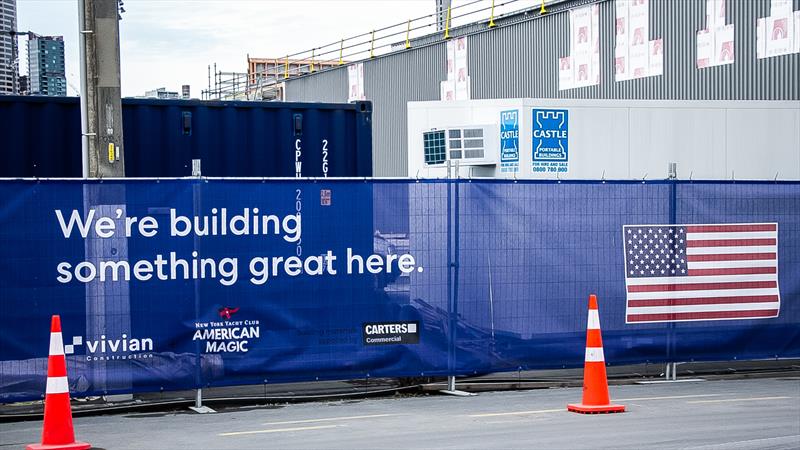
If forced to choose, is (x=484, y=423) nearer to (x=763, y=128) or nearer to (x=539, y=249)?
(x=539, y=249)

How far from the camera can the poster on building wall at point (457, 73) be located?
3519 centimetres

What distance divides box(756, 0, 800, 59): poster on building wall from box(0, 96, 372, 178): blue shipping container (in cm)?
953

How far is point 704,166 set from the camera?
19.3m

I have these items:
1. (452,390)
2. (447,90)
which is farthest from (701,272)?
(447,90)

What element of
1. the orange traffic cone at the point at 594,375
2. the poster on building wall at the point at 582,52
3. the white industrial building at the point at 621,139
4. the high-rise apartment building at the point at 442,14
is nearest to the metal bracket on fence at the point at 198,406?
the orange traffic cone at the point at 594,375

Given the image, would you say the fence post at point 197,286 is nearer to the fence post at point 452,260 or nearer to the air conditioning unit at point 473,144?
the fence post at point 452,260

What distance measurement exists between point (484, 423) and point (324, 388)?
2.39 meters

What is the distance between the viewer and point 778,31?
21734 mm

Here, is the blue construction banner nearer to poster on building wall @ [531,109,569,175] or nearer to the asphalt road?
the asphalt road

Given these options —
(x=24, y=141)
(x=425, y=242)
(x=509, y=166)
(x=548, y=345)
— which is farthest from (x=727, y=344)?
(x=24, y=141)

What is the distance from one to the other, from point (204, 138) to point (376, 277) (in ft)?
15.5

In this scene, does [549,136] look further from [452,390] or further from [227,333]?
[227,333]

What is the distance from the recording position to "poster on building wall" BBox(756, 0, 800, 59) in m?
21.3

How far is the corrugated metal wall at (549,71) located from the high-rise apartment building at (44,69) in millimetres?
13275
